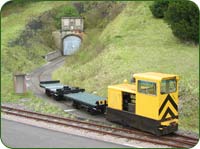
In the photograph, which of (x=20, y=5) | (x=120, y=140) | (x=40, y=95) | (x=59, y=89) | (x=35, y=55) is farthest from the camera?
(x=20, y=5)

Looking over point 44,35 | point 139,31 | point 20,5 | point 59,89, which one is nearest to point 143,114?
point 59,89

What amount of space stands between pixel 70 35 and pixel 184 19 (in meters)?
21.0

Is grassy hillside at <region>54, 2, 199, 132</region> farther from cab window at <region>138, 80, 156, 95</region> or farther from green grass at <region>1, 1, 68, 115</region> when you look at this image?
green grass at <region>1, 1, 68, 115</region>

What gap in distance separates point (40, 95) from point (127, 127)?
9.59 meters

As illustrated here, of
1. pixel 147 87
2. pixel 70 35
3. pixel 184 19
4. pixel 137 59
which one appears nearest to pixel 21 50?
pixel 70 35

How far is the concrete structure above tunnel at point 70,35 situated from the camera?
50938 millimetres

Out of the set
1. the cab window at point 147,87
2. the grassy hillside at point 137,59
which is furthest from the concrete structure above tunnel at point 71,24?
the cab window at point 147,87

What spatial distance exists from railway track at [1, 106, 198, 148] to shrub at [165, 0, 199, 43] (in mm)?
17048

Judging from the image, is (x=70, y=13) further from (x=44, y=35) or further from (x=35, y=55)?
(x=35, y=55)

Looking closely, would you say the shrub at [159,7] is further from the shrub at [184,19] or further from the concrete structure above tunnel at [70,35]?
the concrete structure above tunnel at [70,35]

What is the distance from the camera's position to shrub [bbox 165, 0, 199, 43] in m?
32.7

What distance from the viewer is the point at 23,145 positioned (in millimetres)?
15984

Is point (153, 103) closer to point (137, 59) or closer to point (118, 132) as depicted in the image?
point (118, 132)

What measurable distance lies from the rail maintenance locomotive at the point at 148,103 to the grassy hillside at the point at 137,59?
217cm
